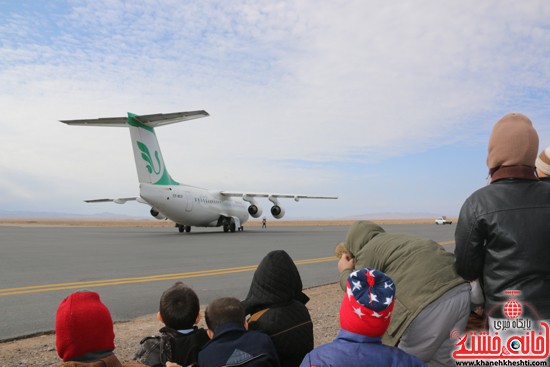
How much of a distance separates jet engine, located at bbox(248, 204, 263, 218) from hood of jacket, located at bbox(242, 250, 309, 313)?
32.5 metres

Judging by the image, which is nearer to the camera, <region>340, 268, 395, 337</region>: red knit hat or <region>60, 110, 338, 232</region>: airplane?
<region>340, 268, 395, 337</region>: red knit hat

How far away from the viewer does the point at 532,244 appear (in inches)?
103

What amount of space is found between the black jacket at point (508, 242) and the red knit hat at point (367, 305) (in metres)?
0.79

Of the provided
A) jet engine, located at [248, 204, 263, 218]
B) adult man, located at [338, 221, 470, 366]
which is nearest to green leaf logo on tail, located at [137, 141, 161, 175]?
jet engine, located at [248, 204, 263, 218]

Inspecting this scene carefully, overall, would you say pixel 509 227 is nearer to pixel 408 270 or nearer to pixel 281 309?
pixel 408 270

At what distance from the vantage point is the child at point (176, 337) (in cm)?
322

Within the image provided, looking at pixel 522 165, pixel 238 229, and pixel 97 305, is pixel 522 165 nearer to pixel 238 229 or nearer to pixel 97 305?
pixel 97 305

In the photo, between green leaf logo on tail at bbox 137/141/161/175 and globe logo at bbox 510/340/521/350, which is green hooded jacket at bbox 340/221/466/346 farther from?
green leaf logo on tail at bbox 137/141/161/175

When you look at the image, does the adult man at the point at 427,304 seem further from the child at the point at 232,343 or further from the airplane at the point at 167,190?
the airplane at the point at 167,190

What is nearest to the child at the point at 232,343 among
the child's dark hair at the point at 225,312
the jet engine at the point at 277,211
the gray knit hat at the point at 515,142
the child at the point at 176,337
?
the child's dark hair at the point at 225,312

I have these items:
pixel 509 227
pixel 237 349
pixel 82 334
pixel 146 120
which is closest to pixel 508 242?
pixel 509 227

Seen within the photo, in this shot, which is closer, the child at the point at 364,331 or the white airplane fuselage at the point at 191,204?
the child at the point at 364,331

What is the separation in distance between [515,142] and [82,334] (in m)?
2.85

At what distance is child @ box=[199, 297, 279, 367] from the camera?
2.87m
